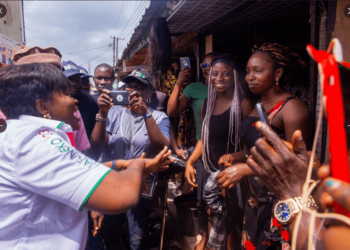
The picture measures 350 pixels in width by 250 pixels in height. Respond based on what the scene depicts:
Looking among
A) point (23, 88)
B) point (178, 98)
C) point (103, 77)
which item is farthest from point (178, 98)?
point (23, 88)

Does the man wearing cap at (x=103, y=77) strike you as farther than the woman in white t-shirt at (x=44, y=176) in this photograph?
Yes

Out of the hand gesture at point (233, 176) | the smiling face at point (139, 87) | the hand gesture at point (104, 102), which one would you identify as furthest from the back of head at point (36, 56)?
the hand gesture at point (233, 176)

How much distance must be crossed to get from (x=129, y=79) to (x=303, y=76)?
243cm

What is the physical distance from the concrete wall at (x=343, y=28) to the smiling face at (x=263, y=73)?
470mm

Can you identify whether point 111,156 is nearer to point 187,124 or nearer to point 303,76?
point 187,124

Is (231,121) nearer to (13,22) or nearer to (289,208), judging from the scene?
(289,208)

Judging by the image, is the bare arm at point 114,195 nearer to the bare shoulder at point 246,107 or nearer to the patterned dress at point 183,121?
the bare shoulder at point 246,107

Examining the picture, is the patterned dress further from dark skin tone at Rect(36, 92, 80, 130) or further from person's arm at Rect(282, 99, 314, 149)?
dark skin tone at Rect(36, 92, 80, 130)

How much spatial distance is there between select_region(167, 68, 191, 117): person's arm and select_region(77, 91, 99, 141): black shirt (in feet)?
3.28

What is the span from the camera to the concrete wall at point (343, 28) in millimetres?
1868

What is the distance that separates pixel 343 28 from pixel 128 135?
80.5 inches

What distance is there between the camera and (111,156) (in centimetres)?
245

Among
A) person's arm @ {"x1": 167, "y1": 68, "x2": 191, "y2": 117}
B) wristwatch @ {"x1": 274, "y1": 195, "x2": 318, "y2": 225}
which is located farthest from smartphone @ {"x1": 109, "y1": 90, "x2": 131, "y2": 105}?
wristwatch @ {"x1": 274, "y1": 195, "x2": 318, "y2": 225}

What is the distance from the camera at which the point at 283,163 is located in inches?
38.0
